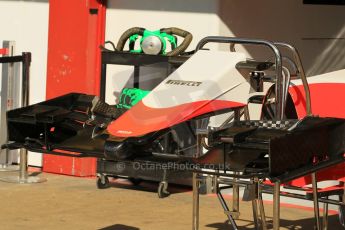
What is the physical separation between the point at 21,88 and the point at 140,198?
89.1 inches

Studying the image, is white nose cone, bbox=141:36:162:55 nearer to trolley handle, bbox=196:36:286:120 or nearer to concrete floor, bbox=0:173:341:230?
concrete floor, bbox=0:173:341:230

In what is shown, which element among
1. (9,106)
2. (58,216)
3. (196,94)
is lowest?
(58,216)

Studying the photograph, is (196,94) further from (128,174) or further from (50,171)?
(50,171)

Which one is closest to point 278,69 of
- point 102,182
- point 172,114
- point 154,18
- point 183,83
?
point 183,83

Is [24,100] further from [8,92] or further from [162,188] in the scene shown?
[162,188]

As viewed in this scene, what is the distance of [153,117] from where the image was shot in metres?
5.68

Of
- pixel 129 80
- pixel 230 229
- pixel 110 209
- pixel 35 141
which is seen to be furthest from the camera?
pixel 129 80

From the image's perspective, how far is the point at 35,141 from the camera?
19.9 ft

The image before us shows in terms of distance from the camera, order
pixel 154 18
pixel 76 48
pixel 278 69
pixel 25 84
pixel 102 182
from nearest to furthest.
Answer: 1. pixel 278 69
2. pixel 102 182
3. pixel 154 18
4. pixel 76 48
5. pixel 25 84

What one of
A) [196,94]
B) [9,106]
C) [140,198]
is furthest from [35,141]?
[9,106]

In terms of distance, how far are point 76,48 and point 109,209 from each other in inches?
86.1

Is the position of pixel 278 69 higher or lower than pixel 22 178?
higher

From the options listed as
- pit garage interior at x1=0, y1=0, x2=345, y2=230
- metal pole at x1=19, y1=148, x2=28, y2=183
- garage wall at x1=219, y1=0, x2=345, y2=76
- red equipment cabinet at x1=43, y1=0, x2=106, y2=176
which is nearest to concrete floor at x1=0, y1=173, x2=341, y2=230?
pit garage interior at x1=0, y1=0, x2=345, y2=230

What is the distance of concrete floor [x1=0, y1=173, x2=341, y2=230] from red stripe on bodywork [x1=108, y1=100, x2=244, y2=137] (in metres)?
2.06
